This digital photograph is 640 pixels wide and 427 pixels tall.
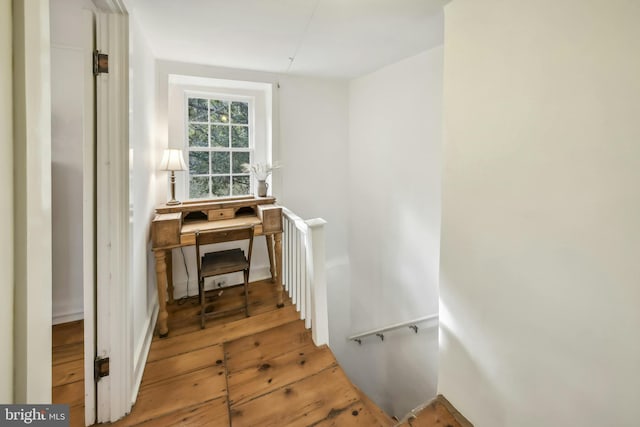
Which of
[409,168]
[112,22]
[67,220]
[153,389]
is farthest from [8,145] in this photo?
[409,168]

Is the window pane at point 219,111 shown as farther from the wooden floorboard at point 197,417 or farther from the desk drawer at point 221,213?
the wooden floorboard at point 197,417

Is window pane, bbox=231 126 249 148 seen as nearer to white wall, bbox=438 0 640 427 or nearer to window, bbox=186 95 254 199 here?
window, bbox=186 95 254 199

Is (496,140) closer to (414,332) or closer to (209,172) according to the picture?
(414,332)

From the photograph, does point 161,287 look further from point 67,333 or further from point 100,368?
point 67,333

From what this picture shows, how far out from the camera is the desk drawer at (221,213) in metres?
2.46

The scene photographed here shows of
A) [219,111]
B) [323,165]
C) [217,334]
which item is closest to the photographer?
[217,334]

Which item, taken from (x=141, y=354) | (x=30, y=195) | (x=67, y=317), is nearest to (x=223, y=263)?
(x=141, y=354)

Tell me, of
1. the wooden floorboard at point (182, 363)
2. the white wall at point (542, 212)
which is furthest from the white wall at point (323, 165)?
the white wall at point (542, 212)

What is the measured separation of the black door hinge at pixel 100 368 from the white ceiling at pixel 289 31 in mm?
1809

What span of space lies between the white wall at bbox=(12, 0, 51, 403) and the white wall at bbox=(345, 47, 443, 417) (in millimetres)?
2133

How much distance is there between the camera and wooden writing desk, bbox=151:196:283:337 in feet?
6.65

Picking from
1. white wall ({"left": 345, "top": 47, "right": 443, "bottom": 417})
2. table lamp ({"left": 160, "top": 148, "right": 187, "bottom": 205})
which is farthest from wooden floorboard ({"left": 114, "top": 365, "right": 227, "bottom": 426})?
white wall ({"left": 345, "top": 47, "right": 443, "bottom": 417})

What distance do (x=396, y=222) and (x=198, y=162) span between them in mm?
2032

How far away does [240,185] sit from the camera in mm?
2990
